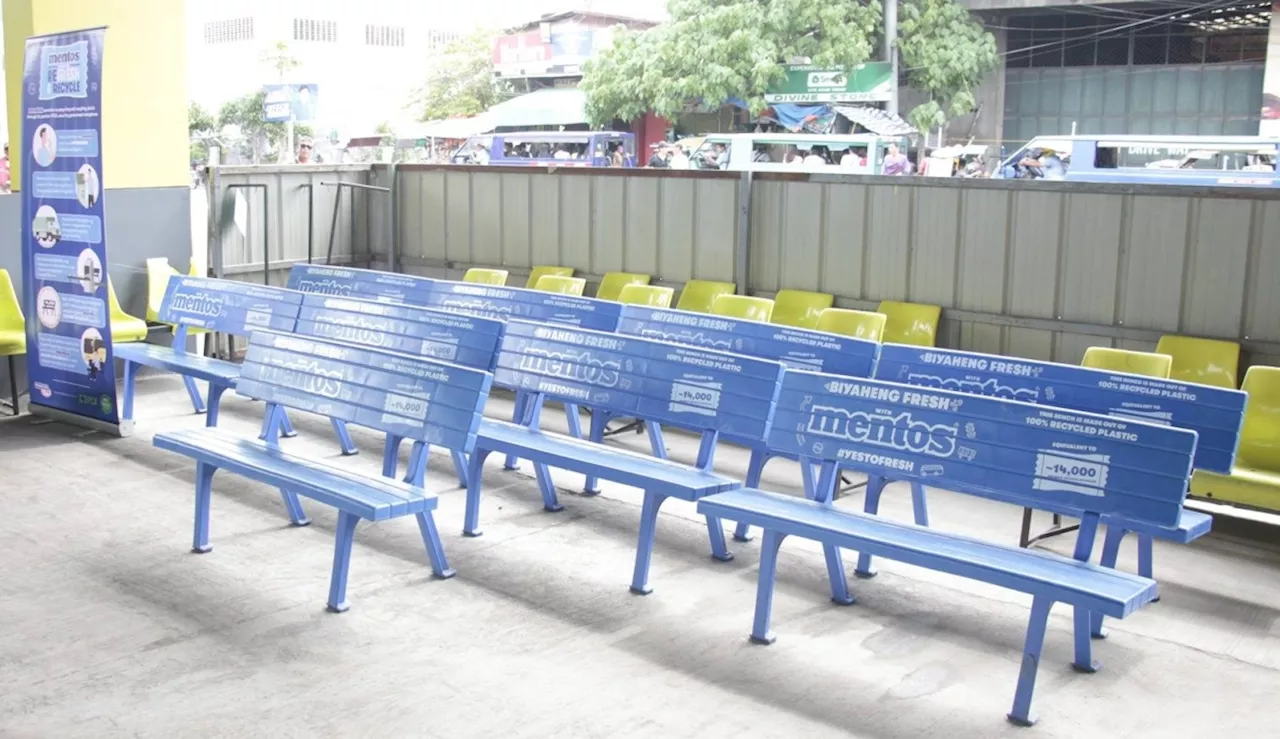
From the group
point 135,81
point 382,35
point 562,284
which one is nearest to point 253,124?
point 382,35

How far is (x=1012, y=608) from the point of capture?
624 cm

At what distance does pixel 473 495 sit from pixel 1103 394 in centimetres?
327

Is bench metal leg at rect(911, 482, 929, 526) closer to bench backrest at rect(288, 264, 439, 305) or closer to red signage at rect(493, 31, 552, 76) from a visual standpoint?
bench backrest at rect(288, 264, 439, 305)

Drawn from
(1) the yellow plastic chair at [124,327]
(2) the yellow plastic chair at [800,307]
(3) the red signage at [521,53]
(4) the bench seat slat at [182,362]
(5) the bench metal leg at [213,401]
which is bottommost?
(5) the bench metal leg at [213,401]

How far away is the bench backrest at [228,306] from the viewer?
9086 mm

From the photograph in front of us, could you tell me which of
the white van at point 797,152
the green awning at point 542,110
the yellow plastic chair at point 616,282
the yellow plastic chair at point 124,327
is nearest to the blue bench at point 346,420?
the yellow plastic chair at point 124,327

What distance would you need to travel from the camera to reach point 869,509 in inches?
254

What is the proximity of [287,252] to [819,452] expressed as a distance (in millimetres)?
8774

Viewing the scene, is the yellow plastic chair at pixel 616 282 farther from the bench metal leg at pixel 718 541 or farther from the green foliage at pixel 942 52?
the green foliage at pixel 942 52

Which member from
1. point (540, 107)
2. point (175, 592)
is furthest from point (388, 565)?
point (540, 107)

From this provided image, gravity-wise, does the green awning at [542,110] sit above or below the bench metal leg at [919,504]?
above

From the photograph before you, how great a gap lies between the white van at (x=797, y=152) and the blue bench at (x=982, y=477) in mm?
13786

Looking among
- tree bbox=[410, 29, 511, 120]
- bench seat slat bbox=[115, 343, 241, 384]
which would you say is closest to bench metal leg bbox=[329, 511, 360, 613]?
bench seat slat bbox=[115, 343, 241, 384]

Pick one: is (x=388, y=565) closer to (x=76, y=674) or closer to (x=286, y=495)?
(x=286, y=495)
